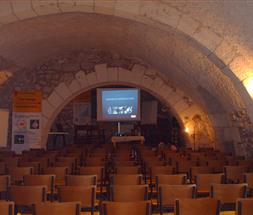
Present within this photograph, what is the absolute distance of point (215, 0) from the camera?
5.88 m

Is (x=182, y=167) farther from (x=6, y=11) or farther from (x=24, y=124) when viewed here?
(x=24, y=124)

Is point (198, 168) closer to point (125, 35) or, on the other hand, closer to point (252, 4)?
Answer: point (252, 4)

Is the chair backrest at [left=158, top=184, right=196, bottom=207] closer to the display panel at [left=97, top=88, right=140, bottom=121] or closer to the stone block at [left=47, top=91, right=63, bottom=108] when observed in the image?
the stone block at [left=47, top=91, right=63, bottom=108]

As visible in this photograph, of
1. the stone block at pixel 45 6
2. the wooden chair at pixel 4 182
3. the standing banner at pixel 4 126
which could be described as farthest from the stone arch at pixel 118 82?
the wooden chair at pixel 4 182

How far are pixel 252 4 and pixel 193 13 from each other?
1.05 m

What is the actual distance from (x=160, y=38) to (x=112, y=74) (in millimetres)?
4171

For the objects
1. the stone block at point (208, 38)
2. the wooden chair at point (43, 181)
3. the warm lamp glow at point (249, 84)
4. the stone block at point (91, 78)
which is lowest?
the wooden chair at point (43, 181)

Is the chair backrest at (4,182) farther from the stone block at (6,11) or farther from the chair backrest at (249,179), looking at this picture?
the stone block at (6,11)

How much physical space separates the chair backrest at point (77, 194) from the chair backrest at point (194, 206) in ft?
3.96

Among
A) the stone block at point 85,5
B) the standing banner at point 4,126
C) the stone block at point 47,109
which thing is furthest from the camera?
the stone block at point 47,109

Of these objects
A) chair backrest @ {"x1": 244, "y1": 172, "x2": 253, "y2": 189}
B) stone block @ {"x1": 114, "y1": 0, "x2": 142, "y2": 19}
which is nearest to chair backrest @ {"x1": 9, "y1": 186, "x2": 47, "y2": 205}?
chair backrest @ {"x1": 244, "y1": 172, "x2": 253, "y2": 189}

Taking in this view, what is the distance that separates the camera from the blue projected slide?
14.2 meters

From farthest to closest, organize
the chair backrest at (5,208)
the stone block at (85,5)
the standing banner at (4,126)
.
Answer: the standing banner at (4,126)
the stone block at (85,5)
the chair backrest at (5,208)

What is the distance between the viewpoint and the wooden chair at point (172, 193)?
4.35m
